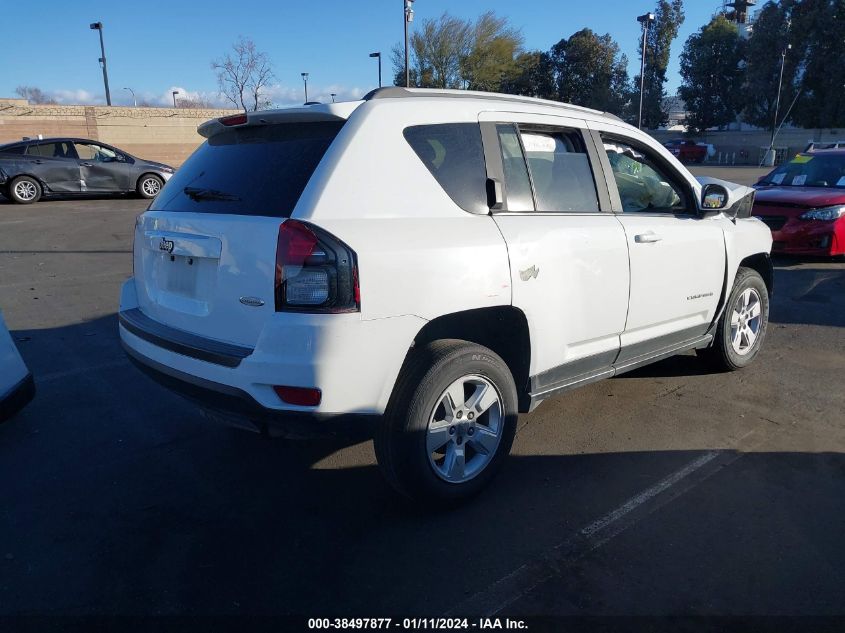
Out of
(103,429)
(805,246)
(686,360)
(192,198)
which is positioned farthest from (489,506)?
(805,246)

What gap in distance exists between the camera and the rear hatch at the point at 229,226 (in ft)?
9.46

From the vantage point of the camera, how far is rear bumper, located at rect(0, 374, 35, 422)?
13.1 feet

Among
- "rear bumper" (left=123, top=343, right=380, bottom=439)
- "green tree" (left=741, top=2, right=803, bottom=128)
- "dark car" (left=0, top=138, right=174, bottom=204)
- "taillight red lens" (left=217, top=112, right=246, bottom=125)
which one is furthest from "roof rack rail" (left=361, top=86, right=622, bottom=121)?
"green tree" (left=741, top=2, right=803, bottom=128)

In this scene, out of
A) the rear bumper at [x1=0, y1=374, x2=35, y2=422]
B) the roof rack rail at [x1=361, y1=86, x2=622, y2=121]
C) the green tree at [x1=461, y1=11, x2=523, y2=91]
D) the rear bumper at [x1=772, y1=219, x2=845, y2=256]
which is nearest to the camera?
the roof rack rail at [x1=361, y1=86, x2=622, y2=121]

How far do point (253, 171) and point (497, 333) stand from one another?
1.46 meters

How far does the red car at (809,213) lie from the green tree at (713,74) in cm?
5380

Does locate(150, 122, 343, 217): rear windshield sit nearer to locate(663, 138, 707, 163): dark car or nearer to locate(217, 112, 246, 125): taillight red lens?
locate(217, 112, 246, 125): taillight red lens

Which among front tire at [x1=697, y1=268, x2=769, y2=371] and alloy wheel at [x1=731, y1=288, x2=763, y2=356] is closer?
front tire at [x1=697, y1=268, x2=769, y2=371]

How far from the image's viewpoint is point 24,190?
1725 centimetres

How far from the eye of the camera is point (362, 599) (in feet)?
8.95

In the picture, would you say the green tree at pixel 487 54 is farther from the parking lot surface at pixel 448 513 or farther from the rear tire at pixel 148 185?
the parking lot surface at pixel 448 513

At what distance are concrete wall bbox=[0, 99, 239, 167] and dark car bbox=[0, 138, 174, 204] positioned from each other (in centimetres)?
1286

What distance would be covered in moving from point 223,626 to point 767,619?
6.79 feet

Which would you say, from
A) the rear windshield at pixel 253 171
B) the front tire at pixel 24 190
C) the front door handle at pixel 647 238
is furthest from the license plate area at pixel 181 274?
the front tire at pixel 24 190
